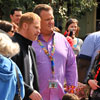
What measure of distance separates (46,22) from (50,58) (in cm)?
46

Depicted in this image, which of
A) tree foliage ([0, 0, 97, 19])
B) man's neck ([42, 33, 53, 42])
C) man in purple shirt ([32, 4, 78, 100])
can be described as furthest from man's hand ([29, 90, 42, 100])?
tree foliage ([0, 0, 97, 19])

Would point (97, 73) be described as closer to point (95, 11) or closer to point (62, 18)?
point (62, 18)

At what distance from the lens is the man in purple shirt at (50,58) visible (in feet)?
12.2

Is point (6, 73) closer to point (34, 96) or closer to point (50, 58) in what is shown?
point (34, 96)

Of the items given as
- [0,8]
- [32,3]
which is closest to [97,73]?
[32,3]

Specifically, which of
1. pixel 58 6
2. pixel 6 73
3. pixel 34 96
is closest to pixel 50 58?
pixel 34 96

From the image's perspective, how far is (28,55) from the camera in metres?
3.31

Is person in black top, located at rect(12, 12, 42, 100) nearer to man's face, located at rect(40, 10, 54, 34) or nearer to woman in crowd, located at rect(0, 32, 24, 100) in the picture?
man's face, located at rect(40, 10, 54, 34)

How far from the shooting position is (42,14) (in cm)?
378

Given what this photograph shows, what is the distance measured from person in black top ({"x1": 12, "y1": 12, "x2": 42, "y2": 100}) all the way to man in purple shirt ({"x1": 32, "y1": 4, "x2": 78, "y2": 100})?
299 millimetres

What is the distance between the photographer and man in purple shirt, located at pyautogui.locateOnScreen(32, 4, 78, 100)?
146 inches

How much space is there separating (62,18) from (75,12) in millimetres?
1301

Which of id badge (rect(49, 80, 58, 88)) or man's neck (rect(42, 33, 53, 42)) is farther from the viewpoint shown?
man's neck (rect(42, 33, 53, 42))

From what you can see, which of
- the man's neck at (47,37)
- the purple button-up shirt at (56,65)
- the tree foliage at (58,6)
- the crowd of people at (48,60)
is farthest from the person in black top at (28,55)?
the tree foliage at (58,6)
